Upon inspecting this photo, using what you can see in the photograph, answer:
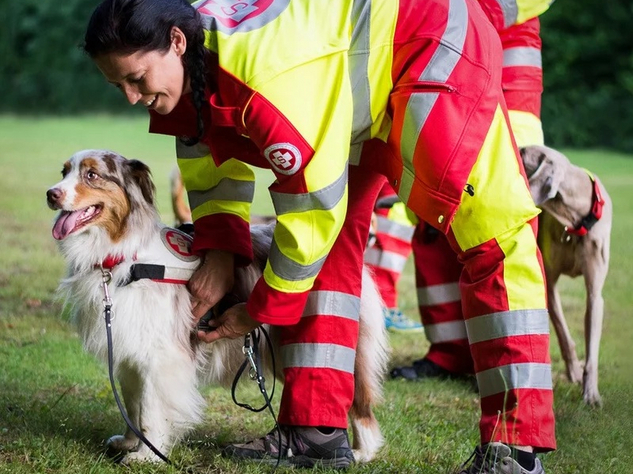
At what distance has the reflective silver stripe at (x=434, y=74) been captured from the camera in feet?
9.09

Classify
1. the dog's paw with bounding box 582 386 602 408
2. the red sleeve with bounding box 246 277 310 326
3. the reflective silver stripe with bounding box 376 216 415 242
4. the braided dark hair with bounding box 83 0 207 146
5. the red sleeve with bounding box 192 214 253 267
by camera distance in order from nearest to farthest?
the braided dark hair with bounding box 83 0 207 146 → the red sleeve with bounding box 246 277 310 326 → the red sleeve with bounding box 192 214 253 267 → the dog's paw with bounding box 582 386 602 408 → the reflective silver stripe with bounding box 376 216 415 242

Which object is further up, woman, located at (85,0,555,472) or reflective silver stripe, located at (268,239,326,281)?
woman, located at (85,0,555,472)

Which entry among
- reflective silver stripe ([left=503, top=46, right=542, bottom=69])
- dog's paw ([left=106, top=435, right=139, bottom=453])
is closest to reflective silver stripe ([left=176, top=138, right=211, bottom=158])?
dog's paw ([left=106, top=435, right=139, bottom=453])

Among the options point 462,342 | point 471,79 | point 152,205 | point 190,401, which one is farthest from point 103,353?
point 462,342

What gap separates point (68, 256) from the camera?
344 centimetres

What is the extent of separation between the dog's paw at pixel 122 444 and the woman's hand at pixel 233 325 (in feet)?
1.78

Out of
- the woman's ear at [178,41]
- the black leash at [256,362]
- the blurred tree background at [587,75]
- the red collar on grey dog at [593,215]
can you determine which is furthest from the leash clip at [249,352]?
the blurred tree background at [587,75]

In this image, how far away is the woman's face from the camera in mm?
2707

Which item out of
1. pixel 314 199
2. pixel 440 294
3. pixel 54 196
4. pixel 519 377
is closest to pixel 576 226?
pixel 440 294

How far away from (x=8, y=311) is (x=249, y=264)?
288cm

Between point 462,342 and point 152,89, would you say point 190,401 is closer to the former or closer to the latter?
point 152,89

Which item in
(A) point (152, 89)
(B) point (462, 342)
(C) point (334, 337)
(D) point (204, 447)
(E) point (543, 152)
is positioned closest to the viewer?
(A) point (152, 89)

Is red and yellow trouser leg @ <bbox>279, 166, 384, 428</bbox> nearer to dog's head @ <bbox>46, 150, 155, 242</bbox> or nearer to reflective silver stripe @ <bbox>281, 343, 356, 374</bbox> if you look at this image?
reflective silver stripe @ <bbox>281, 343, 356, 374</bbox>

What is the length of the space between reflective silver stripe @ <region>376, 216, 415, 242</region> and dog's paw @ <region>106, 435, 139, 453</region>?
3.06m
